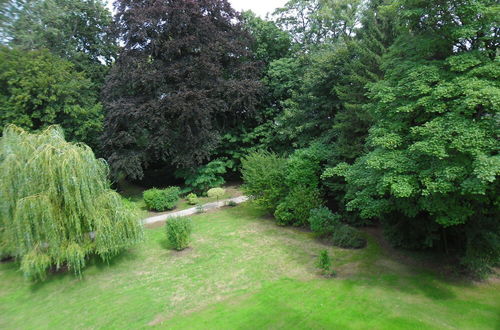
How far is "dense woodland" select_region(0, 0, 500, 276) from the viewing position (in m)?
8.24

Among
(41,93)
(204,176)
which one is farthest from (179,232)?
(41,93)

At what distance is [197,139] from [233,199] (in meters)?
4.80

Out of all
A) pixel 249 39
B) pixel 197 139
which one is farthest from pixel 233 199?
pixel 249 39

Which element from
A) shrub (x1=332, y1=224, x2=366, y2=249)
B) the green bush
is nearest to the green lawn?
shrub (x1=332, y1=224, x2=366, y2=249)

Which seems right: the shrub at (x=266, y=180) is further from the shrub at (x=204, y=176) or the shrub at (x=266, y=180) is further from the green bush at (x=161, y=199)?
the shrub at (x=204, y=176)

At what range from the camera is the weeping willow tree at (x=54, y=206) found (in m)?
10.4

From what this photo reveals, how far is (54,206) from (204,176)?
41.5ft

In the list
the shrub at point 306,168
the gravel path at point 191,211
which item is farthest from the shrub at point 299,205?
the gravel path at point 191,211

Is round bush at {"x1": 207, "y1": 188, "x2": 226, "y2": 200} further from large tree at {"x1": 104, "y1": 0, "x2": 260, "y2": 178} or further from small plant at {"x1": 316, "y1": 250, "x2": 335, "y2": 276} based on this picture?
small plant at {"x1": 316, "y1": 250, "x2": 335, "y2": 276}

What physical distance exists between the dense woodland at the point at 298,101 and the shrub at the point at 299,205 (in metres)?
0.06

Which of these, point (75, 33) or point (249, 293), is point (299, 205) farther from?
point (75, 33)

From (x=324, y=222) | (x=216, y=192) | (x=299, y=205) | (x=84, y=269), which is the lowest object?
(x=84, y=269)

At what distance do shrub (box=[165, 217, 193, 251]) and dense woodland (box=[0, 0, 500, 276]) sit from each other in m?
1.90

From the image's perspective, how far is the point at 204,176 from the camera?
74.9ft
